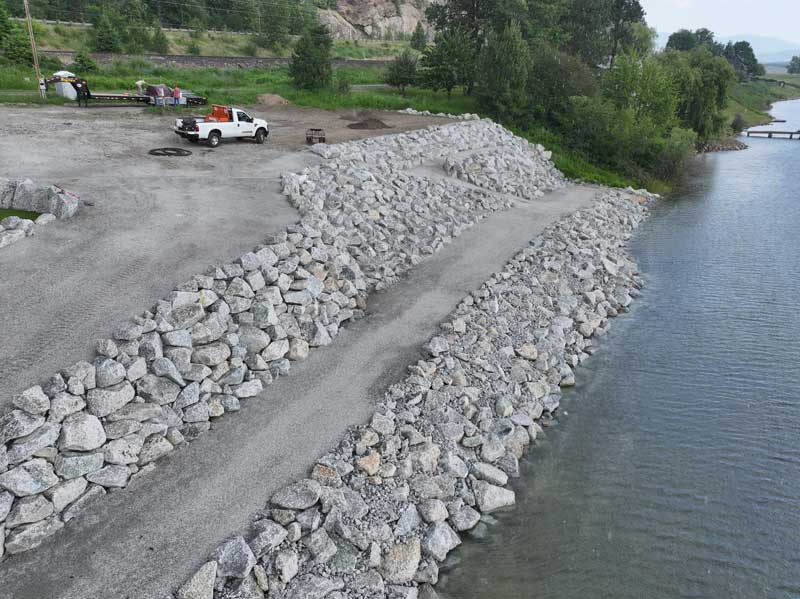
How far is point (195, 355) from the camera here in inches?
524

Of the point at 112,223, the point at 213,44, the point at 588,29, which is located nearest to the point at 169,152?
the point at 112,223

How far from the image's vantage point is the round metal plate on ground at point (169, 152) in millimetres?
26156

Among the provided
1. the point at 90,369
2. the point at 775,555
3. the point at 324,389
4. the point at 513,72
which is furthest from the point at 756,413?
the point at 513,72

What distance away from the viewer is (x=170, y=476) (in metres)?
11.1

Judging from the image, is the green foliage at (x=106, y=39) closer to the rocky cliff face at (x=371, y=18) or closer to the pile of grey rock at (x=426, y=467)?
the rocky cliff face at (x=371, y=18)

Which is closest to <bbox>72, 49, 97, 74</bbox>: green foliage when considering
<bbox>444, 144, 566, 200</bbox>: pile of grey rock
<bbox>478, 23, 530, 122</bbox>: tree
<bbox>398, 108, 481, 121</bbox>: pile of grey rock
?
<bbox>398, 108, 481, 121</bbox>: pile of grey rock

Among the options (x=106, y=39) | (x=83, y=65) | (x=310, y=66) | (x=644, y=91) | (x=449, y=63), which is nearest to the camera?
(x=644, y=91)

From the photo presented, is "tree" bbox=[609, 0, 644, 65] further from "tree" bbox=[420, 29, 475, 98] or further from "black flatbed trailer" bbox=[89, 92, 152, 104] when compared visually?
"black flatbed trailer" bbox=[89, 92, 152, 104]

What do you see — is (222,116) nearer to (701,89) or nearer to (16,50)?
(16,50)

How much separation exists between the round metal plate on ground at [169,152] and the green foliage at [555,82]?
1157 inches

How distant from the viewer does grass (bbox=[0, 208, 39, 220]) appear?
17.9 meters

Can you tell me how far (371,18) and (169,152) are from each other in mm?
94010

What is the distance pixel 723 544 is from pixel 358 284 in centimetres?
1152

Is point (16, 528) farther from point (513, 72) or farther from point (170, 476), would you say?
point (513, 72)
